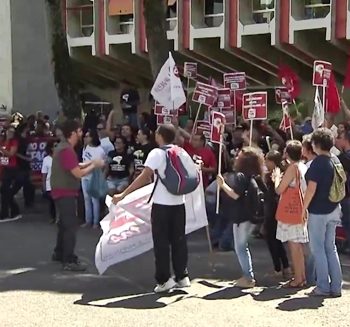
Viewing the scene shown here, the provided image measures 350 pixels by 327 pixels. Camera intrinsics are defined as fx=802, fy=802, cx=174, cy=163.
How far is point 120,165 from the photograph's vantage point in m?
13.1

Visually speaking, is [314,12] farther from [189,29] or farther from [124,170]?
[124,170]

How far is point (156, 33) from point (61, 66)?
4539mm

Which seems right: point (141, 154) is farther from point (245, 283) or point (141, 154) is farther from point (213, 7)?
point (213, 7)

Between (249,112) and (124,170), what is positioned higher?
(249,112)

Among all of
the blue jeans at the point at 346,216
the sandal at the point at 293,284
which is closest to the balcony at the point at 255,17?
the blue jeans at the point at 346,216

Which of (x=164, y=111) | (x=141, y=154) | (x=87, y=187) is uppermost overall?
(x=164, y=111)

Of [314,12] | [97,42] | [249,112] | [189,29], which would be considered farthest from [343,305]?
[97,42]

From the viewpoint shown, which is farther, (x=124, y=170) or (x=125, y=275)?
(x=124, y=170)

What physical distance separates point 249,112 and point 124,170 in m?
2.85

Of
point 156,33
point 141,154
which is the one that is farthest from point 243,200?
point 156,33

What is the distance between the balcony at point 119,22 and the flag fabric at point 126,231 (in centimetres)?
2059

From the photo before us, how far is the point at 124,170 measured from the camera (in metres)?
13.1

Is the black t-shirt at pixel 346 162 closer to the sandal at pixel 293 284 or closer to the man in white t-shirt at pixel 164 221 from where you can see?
the sandal at pixel 293 284

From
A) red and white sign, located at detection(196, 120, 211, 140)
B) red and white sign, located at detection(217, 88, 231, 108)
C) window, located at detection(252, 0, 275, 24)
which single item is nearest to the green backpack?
red and white sign, located at detection(196, 120, 211, 140)
